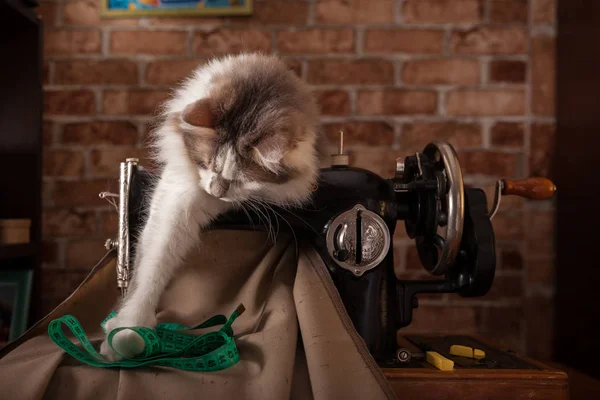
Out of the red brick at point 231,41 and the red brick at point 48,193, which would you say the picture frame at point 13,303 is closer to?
the red brick at point 48,193

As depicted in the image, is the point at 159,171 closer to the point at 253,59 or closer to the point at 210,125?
the point at 210,125

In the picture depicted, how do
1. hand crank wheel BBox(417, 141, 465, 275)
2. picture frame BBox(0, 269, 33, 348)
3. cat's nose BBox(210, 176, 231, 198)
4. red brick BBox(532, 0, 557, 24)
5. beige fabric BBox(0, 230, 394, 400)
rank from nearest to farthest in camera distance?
beige fabric BBox(0, 230, 394, 400) → hand crank wheel BBox(417, 141, 465, 275) → cat's nose BBox(210, 176, 231, 198) → picture frame BBox(0, 269, 33, 348) → red brick BBox(532, 0, 557, 24)

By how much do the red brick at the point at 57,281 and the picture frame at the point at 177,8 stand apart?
0.80m

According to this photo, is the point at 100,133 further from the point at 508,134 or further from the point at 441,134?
the point at 508,134

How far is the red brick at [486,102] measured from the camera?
61.4 inches

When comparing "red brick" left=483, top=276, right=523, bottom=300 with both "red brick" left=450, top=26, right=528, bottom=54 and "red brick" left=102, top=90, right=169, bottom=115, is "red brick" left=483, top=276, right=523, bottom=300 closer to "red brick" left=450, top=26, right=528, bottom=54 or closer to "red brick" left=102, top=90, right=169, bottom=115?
"red brick" left=450, top=26, right=528, bottom=54

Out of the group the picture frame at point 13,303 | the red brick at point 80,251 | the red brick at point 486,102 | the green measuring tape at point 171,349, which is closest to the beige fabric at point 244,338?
the green measuring tape at point 171,349

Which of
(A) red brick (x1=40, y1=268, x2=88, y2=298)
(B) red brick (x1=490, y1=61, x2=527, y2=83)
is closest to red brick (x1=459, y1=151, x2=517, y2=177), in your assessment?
(B) red brick (x1=490, y1=61, x2=527, y2=83)

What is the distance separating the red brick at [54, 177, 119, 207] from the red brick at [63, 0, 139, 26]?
19.2 inches

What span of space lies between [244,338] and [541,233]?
45.3 inches

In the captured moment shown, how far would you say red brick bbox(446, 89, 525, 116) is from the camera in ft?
5.11

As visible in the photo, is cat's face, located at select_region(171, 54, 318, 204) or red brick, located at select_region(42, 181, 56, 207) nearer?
cat's face, located at select_region(171, 54, 318, 204)

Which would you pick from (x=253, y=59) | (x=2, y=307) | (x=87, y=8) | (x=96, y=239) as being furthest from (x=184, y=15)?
(x=2, y=307)

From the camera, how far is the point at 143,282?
2.84 feet
